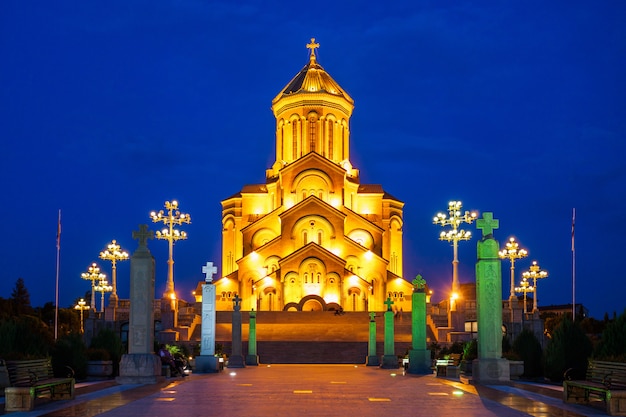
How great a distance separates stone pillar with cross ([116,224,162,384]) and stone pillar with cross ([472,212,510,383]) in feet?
25.9

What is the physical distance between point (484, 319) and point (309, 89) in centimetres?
5387

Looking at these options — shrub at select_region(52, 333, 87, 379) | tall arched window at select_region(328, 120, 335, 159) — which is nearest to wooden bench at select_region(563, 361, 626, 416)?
shrub at select_region(52, 333, 87, 379)

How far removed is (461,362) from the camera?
2777cm

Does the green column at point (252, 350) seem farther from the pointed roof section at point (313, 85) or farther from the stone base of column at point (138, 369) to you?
the pointed roof section at point (313, 85)

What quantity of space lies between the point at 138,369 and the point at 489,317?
27.9ft

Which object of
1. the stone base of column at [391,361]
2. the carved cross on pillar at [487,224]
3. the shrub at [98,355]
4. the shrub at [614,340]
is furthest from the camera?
the stone base of column at [391,361]

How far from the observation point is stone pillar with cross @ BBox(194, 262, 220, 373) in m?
26.9

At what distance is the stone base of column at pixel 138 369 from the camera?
1984cm

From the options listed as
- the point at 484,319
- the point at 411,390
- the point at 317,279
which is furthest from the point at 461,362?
the point at 317,279

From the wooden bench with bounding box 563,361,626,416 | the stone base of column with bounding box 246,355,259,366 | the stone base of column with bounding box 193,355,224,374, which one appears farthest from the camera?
the stone base of column with bounding box 246,355,259,366

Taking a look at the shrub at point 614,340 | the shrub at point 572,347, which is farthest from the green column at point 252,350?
the shrub at point 614,340

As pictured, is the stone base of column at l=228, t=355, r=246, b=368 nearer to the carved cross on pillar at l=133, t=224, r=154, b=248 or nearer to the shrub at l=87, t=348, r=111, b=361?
the shrub at l=87, t=348, r=111, b=361

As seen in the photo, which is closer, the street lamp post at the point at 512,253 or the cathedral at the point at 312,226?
the street lamp post at the point at 512,253

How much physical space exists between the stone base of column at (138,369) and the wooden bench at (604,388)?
9830mm
